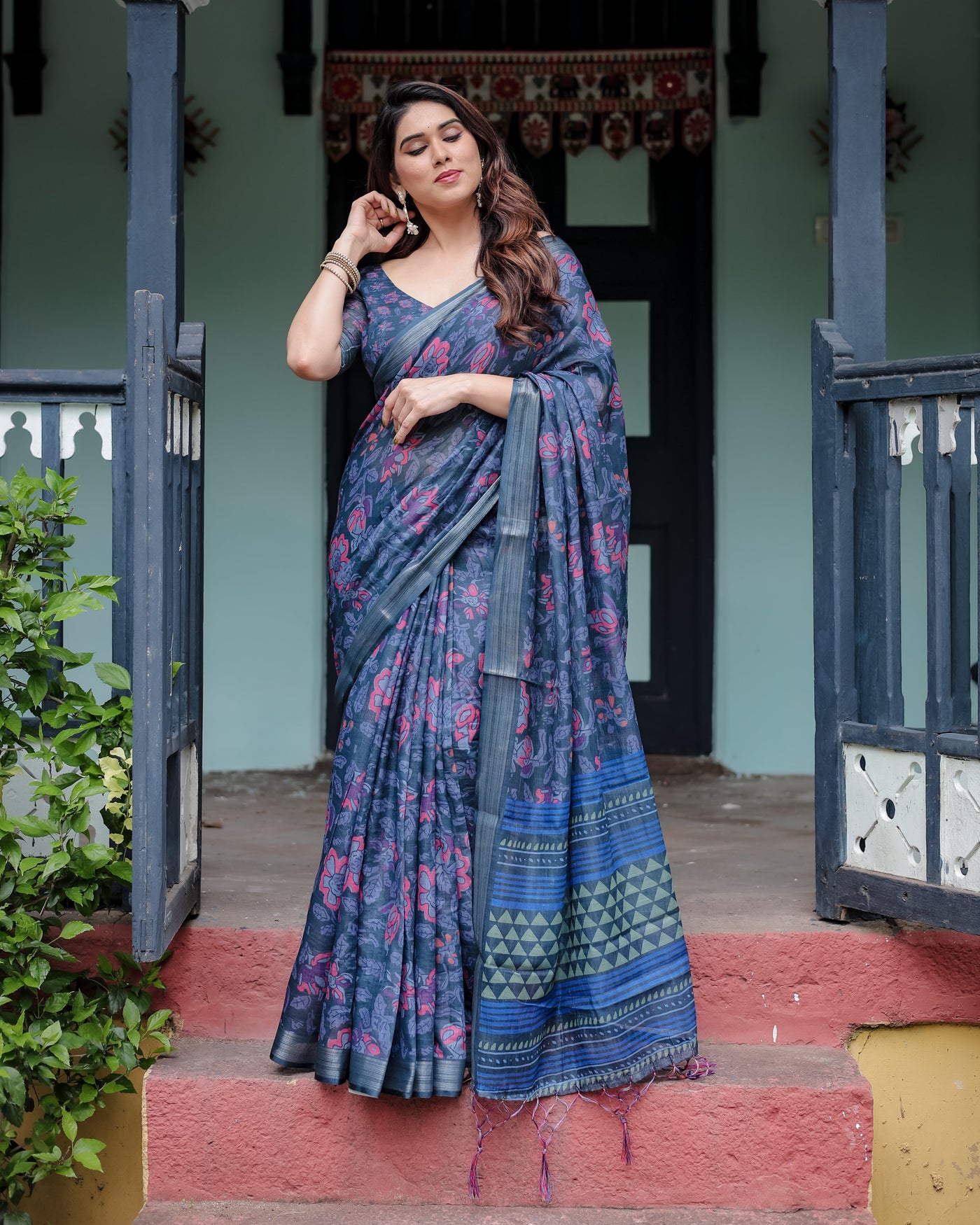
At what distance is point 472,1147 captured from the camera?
2.65 metres

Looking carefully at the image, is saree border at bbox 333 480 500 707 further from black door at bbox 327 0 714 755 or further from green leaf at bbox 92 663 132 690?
black door at bbox 327 0 714 755

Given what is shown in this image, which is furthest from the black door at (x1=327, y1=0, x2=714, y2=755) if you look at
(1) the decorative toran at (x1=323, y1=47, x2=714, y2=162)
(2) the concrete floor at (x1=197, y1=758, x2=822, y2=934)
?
(2) the concrete floor at (x1=197, y1=758, x2=822, y2=934)

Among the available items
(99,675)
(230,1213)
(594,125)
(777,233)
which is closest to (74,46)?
(594,125)

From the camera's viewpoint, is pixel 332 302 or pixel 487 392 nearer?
pixel 487 392

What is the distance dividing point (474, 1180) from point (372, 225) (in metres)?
1.94

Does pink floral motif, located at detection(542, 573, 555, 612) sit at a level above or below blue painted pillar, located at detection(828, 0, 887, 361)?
below

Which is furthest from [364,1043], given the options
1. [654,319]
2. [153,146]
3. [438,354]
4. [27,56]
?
[27,56]

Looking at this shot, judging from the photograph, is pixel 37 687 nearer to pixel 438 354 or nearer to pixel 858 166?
pixel 438 354

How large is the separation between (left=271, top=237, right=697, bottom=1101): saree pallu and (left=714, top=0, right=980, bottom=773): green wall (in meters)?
2.47

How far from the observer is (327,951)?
263 centimetres

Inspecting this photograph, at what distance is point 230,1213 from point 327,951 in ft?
1.76

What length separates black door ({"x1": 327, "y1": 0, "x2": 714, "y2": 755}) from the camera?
198 inches

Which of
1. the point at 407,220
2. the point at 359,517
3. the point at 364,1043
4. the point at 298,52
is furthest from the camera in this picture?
the point at 298,52

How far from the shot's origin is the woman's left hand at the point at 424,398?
2.61 metres
